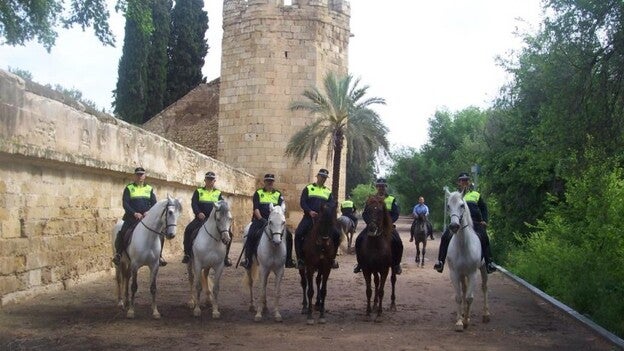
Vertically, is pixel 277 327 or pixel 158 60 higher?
pixel 158 60

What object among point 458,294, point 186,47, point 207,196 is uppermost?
point 186,47

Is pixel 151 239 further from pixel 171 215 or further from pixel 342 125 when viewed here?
pixel 342 125

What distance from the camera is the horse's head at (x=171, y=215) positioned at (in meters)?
9.44

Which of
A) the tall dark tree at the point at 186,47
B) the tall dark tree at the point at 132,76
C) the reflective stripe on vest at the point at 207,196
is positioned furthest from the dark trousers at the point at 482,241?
the tall dark tree at the point at 186,47

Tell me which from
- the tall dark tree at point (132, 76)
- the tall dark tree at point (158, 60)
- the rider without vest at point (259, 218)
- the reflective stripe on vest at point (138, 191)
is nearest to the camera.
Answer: the reflective stripe on vest at point (138, 191)

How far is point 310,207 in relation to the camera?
1032 cm

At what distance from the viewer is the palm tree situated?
26953 mm

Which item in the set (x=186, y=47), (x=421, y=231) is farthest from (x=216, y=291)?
(x=186, y=47)

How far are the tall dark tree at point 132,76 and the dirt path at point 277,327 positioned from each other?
972 inches

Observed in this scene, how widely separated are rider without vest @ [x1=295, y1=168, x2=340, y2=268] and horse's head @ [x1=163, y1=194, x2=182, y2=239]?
1801 mm

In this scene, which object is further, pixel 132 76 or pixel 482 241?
pixel 132 76

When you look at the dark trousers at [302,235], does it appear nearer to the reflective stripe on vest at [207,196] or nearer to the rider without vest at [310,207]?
the rider without vest at [310,207]

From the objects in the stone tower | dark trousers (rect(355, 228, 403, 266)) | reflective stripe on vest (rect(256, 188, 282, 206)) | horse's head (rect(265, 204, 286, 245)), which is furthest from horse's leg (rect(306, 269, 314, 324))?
the stone tower

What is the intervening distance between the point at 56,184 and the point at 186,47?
31.2 meters
